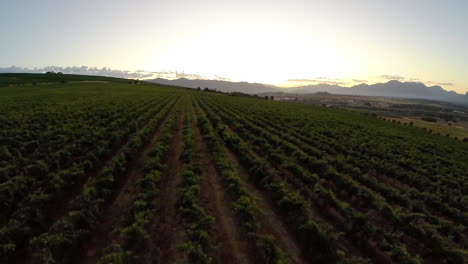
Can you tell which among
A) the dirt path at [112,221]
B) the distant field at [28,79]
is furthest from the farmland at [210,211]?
the distant field at [28,79]

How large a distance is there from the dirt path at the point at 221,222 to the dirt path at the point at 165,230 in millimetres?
1433

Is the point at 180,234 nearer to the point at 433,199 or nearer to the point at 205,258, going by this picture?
the point at 205,258

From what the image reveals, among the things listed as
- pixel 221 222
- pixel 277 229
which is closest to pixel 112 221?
pixel 221 222

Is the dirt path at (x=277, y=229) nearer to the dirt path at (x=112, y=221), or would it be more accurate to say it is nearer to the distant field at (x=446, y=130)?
the dirt path at (x=112, y=221)

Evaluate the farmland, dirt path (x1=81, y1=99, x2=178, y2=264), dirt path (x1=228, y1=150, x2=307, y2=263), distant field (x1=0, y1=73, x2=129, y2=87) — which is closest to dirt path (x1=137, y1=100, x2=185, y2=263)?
the farmland

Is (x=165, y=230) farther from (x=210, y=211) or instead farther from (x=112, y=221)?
(x=112, y=221)

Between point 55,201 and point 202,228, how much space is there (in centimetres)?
706

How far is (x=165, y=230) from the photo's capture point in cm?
912

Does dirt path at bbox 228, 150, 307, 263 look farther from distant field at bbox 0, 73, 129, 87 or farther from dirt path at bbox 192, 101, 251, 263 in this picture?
distant field at bbox 0, 73, 129, 87

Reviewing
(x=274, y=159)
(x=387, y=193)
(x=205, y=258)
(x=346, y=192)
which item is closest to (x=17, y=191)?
(x=205, y=258)

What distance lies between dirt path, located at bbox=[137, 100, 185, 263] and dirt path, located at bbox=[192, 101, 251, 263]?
1.43 metres

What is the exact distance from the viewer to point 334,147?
23391mm

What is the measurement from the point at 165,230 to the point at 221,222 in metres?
2.35

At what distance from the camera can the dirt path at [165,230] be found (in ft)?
25.6
